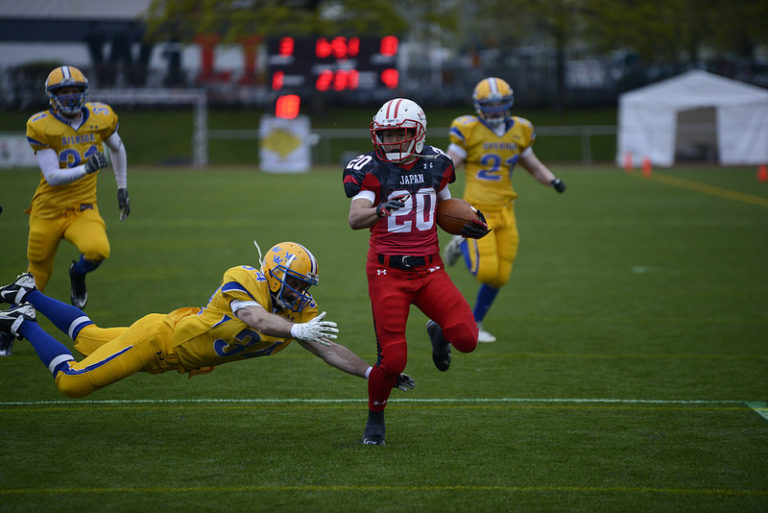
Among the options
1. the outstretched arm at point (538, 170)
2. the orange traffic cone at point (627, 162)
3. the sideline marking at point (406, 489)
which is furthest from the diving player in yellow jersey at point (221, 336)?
the orange traffic cone at point (627, 162)

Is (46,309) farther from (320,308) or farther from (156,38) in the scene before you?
(156,38)

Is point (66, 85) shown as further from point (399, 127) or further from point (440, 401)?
point (440, 401)

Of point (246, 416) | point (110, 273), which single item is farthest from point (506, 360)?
point (110, 273)

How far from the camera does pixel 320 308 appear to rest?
29.4ft

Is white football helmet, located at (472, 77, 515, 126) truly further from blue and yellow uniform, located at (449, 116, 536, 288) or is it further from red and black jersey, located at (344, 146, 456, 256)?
red and black jersey, located at (344, 146, 456, 256)

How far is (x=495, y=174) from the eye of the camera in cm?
759

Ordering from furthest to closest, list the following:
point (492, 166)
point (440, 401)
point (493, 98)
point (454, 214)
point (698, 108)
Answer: point (698, 108), point (492, 166), point (493, 98), point (440, 401), point (454, 214)

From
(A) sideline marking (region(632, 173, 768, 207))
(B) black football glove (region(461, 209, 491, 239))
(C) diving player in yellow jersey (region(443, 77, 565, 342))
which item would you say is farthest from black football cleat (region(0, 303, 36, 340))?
(A) sideline marking (region(632, 173, 768, 207))

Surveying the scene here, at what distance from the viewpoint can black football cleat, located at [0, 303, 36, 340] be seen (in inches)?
206

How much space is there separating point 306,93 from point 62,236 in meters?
24.5

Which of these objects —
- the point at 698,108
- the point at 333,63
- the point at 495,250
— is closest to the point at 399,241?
the point at 495,250

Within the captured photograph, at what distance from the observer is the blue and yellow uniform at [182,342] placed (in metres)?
4.76

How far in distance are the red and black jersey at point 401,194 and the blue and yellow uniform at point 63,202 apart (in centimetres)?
303

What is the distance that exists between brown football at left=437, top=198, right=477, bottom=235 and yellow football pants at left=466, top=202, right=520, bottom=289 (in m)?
2.11
